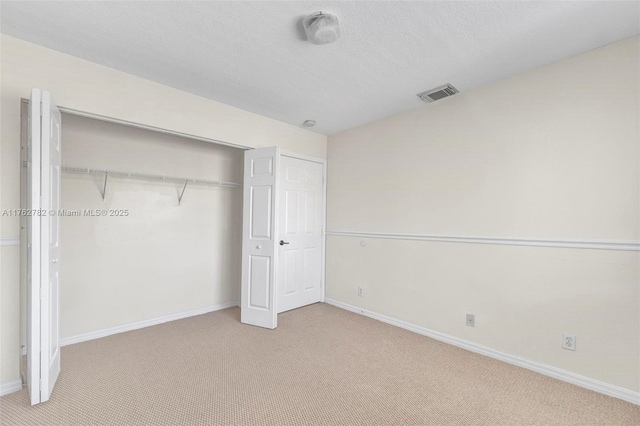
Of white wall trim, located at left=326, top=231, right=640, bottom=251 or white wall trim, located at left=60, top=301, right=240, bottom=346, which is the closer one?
white wall trim, located at left=326, top=231, right=640, bottom=251

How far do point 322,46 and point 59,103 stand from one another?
212 cm

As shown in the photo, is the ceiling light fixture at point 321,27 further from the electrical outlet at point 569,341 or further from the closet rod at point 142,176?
the electrical outlet at point 569,341

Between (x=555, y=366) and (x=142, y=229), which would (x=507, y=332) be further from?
(x=142, y=229)

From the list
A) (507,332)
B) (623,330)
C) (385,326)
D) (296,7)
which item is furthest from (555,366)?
(296,7)

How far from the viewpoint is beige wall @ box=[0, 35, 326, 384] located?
2039 millimetres

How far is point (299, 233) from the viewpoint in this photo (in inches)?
157

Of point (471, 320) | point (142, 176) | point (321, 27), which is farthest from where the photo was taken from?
point (142, 176)

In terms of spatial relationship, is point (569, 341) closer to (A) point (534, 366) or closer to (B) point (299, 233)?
(A) point (534, 366)

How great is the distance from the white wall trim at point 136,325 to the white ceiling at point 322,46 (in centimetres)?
260

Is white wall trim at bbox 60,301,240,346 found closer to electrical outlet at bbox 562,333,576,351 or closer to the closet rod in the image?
the closet rod

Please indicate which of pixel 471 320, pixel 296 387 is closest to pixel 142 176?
pixel 296 387

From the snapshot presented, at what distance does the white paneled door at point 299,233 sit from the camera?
151 inches

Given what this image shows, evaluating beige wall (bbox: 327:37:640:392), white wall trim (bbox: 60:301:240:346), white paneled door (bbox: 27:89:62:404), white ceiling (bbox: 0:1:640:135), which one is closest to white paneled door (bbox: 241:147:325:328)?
white wall trim (bbox: 60:301:240:346)

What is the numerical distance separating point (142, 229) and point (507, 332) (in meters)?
3.90
